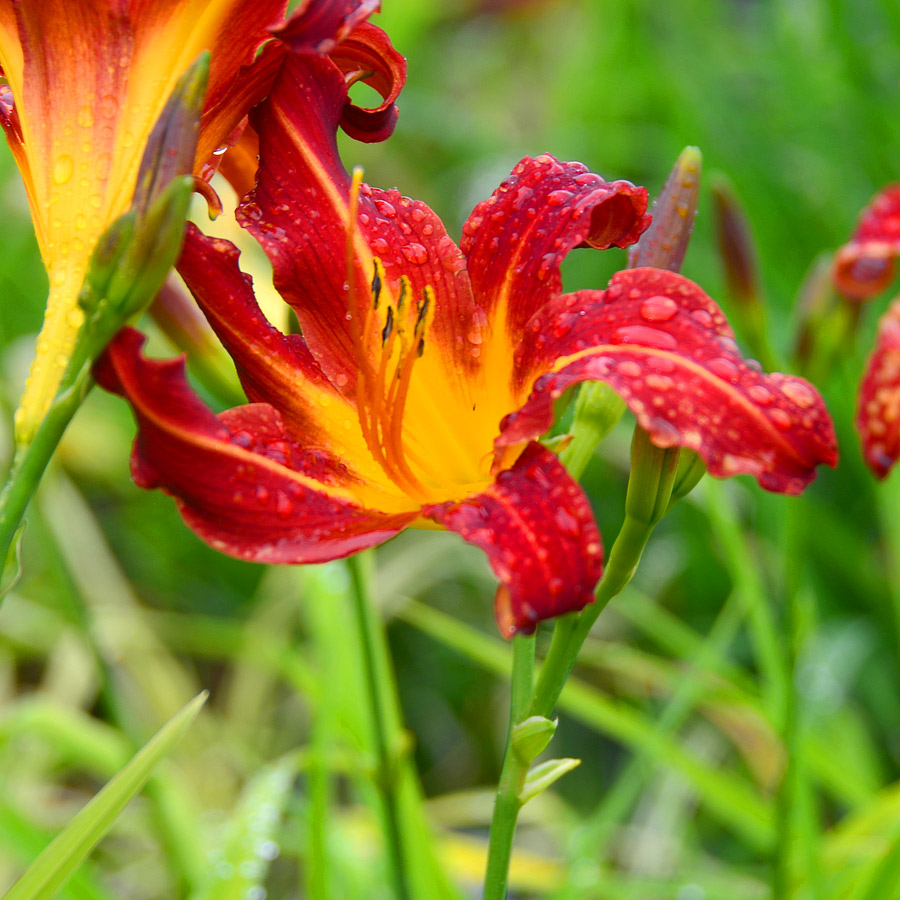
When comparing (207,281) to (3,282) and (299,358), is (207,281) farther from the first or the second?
(3,282)

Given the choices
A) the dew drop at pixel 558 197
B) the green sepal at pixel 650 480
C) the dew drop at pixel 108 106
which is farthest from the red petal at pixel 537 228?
the dew drop at pixel 108 106

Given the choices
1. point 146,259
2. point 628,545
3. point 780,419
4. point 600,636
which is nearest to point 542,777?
point 628,545

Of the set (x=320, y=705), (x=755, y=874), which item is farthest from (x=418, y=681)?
(x=320, y=705)

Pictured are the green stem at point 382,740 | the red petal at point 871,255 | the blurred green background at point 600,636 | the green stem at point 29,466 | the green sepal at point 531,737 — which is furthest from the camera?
the blurred green background at point 600,636

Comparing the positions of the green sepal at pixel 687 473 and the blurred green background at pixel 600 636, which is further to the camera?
the blurred green background at pixel 600 636

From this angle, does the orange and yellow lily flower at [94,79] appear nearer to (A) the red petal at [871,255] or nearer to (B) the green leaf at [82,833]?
(B) the green leaf at [82,833]

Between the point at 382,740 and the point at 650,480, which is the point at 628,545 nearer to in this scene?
the point at 650,480

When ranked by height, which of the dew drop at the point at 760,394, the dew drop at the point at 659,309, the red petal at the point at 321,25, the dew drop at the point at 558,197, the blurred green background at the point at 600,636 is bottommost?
the blurred green background at the point at 600,636
